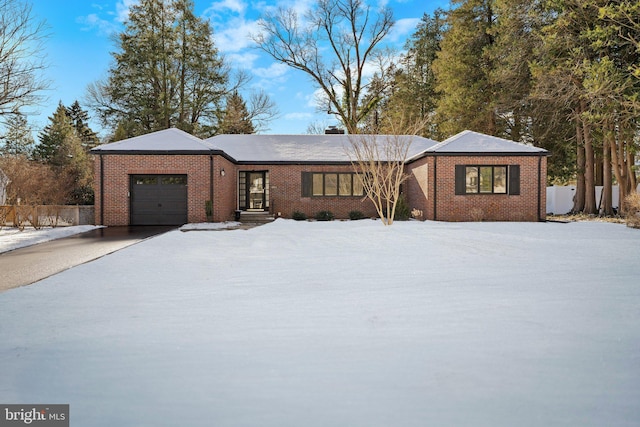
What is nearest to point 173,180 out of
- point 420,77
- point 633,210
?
point 633,210

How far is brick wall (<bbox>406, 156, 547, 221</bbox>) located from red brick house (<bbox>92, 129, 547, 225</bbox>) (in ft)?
0.13

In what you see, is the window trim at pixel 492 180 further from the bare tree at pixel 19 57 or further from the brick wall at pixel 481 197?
the bare tree at pixel 19 57

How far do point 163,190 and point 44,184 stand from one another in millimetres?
9766

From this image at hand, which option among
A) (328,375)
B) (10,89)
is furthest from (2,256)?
(10,89)

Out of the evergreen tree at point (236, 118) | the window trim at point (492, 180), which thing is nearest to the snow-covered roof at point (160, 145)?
the window trim at point (492, 180)

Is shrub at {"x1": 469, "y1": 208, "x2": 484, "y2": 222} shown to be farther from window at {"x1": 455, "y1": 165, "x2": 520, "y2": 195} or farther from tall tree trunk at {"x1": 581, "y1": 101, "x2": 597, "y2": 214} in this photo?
tall tree trunk at {"x1": 581, "y1": 101, "x2": 597, "y2": 214}

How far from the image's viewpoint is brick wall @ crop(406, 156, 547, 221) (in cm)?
1406

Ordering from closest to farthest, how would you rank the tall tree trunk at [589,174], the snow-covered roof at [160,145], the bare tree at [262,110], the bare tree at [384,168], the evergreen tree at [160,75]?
the bare tree at [384,168]
the snow-covered roof at [160,145]
the tall tree trunk at [589,174]
the evergreen tree at [160,75]
the bare tree at [262,110]

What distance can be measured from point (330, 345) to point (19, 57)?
58.9 feet

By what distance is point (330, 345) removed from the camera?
294cm

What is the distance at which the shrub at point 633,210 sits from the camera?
11305 mm

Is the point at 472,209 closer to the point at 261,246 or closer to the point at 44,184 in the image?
the point at 261,246

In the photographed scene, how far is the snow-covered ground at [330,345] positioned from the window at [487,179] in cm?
867

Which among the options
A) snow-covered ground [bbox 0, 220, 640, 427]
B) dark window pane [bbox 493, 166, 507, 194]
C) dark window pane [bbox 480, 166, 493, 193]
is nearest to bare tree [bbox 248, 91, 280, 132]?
dark window pane [bbox 480, 166, 493, 193]
